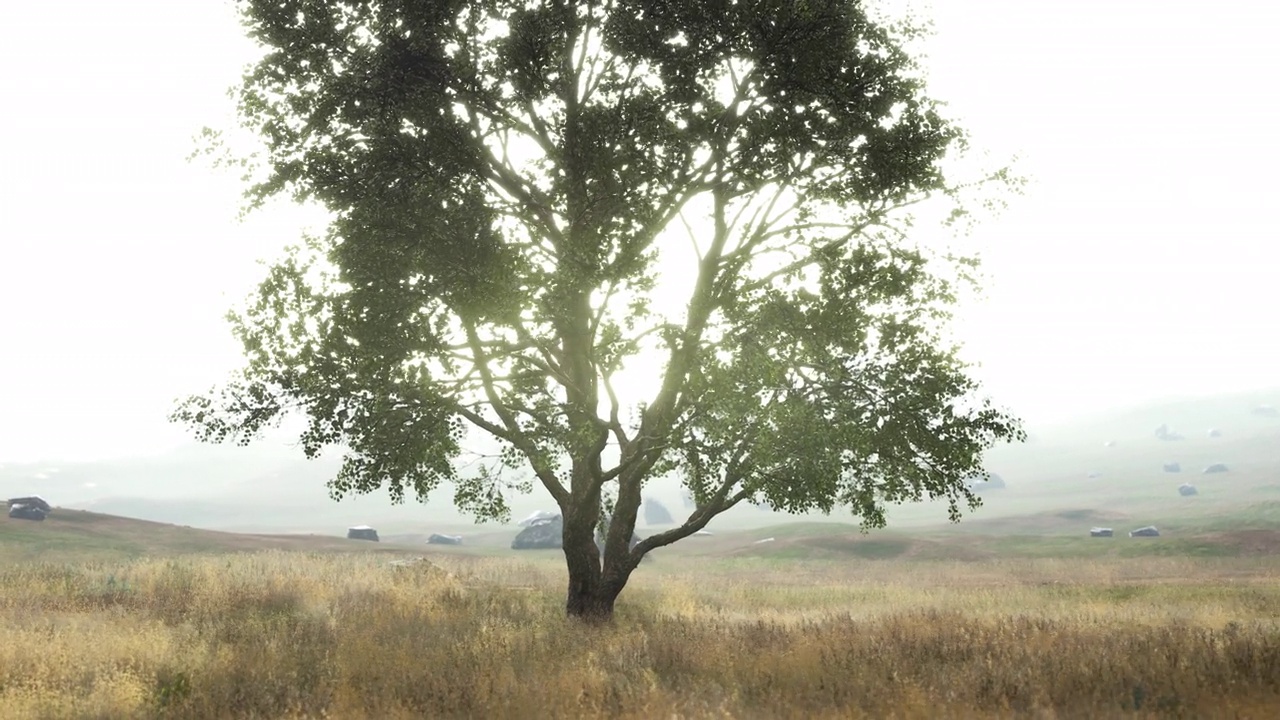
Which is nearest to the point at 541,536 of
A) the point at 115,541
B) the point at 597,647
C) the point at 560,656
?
the point at 115,541

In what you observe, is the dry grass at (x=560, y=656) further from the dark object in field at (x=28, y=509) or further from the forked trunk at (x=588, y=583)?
the dark object in field at (x=28, y=509)

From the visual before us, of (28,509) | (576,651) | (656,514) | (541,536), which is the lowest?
(541,536)

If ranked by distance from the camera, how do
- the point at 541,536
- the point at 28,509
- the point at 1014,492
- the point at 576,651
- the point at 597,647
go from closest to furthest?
the point at 576,651
the point at 597,647
the point at 28,509
the point at 541,536
the point at 1014,492

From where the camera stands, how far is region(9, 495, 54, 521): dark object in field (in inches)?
1838

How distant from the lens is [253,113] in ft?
55.0

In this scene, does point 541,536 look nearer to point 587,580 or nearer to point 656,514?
point 587,580

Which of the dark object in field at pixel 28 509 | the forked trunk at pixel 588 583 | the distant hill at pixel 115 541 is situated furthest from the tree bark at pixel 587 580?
the dark object in field at pixel 28 509

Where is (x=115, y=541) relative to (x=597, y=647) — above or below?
above

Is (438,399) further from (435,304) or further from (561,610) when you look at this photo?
(561,610)

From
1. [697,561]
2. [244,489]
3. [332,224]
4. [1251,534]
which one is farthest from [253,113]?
[244,489]

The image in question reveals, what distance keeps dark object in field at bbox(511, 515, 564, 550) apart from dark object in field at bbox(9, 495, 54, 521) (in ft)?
105

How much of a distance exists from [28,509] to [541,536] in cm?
3440

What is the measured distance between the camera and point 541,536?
69625 millimetres

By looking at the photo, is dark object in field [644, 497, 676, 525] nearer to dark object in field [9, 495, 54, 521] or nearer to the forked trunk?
dark object in field [9, 495, 54, 521]
